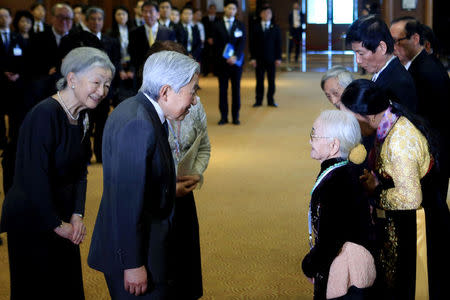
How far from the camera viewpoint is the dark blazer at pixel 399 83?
331 centimetres

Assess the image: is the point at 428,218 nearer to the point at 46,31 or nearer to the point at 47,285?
the point at 47,285

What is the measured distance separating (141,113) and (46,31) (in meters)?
5.37

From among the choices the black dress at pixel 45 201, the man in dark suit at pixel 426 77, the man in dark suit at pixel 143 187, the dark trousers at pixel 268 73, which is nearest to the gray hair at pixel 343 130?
the man in dark suit at pixel 143 187

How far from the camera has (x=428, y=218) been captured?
3000mm

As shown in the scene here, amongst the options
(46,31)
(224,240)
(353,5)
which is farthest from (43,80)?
(353,5)

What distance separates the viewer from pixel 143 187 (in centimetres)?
225

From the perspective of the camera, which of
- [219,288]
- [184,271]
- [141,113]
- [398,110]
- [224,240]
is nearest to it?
[141,113]

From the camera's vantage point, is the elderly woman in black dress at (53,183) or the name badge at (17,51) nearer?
the elderly woman in black dress at (53,183)

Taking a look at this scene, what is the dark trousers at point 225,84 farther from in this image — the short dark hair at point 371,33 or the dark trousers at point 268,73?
the short dark hair at point 371,33

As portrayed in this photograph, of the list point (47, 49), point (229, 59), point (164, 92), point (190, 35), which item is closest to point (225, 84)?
point (229, 59)

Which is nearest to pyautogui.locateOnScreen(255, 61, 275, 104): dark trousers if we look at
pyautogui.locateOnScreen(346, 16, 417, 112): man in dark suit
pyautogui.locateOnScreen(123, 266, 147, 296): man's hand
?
pyautogui.locateOnScreen(346, 16, 417, 112): man in dark suit

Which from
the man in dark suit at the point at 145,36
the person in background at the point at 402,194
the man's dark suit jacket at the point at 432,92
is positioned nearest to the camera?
the person in background at the point at 402,194

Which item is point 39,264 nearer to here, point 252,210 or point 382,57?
point 382,57

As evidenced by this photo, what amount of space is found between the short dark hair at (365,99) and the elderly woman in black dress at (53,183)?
110 centimetres
